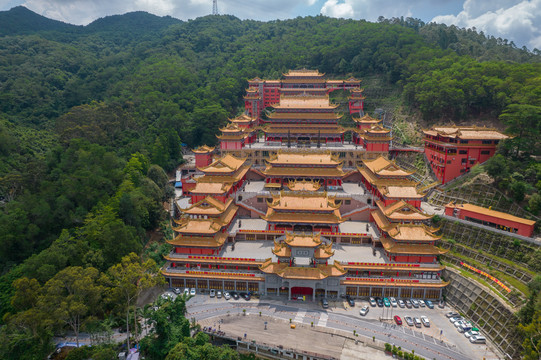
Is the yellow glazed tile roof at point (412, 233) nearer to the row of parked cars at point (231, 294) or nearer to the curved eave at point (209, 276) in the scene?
the curved eave at point (209, 276)

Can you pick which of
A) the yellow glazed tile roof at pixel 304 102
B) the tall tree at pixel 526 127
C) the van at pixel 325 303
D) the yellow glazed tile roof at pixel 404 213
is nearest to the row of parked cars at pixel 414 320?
the van at pixel 325 303

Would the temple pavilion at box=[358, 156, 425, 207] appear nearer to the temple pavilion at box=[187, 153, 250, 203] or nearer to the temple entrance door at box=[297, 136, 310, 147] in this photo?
the temple entrance door at box=[297, 136, 310, 147]

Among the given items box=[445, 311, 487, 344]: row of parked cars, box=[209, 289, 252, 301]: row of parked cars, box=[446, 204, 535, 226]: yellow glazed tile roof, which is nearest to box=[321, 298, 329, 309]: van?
box=[209, 289, 252, 301]: row of parked cars

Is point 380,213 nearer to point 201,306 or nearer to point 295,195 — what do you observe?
point 295,195

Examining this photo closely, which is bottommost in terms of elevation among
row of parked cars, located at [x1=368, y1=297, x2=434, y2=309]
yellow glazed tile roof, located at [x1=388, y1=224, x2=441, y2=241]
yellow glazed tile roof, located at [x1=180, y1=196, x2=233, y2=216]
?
row of parked cars, located at [x1=368, y1=297, x2=434, y2=309]

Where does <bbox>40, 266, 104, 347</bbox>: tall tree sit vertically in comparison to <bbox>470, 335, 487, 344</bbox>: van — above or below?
above

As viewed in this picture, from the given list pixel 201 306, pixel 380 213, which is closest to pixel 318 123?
pixel 380 213
